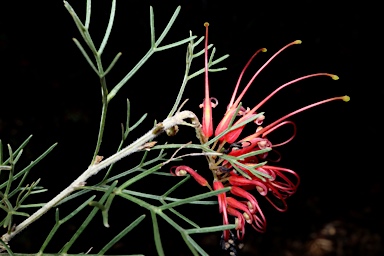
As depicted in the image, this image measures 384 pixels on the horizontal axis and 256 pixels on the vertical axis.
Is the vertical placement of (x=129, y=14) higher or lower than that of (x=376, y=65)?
higher

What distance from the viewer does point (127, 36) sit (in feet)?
7.95

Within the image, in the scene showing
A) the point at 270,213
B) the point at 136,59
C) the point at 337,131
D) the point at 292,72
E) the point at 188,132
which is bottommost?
the point at 270,213

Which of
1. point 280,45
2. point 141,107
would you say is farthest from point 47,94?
point 280,45

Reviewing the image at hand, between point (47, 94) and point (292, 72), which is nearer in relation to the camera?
point (47, 94)

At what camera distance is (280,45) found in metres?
2.64

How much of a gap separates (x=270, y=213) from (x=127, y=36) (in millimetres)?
1346

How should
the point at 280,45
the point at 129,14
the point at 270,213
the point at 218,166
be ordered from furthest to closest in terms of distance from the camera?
the point at 270,213, the point at 280,45, the point at 129,14, the point at 218,166

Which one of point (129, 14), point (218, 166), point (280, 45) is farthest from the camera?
point (280, 45)

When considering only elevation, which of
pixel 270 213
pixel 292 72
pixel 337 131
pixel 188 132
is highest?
pixel 292 72

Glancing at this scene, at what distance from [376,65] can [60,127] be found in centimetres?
186

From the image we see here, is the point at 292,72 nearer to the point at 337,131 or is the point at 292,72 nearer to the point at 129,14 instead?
the point at 337,131

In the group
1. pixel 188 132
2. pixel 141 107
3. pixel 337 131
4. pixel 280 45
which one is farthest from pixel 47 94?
pixel 337 131

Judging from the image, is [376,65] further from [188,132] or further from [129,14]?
[129,14]

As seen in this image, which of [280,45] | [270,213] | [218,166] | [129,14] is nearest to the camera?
[218,166]
